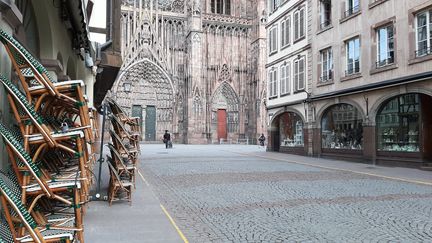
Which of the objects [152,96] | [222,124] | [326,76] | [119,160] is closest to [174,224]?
[119,160]

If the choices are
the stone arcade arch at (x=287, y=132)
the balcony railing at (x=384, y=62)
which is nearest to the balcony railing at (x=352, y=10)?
the balcony railing at (x=384, y=62)

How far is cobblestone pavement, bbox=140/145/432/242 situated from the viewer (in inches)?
238

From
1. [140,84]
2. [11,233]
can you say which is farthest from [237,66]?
[11,233]

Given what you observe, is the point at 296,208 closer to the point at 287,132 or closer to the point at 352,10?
the point at 352,10

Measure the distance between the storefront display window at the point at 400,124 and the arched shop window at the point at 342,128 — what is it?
146cm

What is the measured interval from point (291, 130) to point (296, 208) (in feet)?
65.2

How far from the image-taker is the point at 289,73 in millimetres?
27531

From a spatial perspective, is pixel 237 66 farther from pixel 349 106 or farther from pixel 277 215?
pixel 277 215

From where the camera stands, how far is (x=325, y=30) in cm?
2297

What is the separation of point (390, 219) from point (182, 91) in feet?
145

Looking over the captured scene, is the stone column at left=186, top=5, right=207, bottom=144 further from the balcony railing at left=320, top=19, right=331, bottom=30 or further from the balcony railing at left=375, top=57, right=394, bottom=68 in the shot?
the balcony railing at left=375, top=57, right=394, bottom=68

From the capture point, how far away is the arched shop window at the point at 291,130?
26.3m

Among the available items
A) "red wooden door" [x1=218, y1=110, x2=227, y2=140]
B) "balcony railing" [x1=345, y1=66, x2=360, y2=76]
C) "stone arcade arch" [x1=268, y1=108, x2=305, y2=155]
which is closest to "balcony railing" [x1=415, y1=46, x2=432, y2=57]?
"balcony railing" [x1=345, y1=66, x2=360, y2=76]

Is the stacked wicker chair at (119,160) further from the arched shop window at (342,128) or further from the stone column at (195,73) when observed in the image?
the stone column at (195,73)
